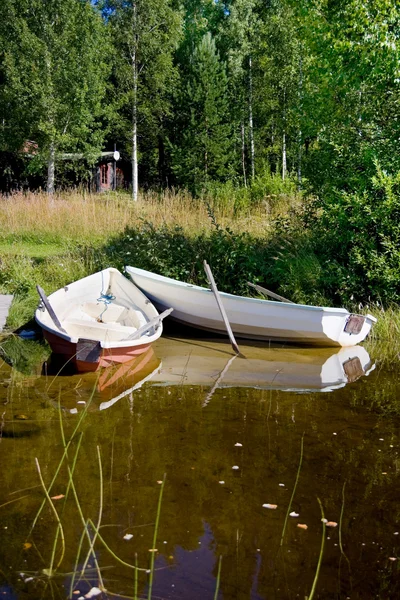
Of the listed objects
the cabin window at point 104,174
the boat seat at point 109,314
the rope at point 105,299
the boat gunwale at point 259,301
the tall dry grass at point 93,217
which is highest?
the cabin window at point 104,174

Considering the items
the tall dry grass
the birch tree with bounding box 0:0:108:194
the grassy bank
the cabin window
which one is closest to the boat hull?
the grassy bank

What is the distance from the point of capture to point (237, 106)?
3250cm

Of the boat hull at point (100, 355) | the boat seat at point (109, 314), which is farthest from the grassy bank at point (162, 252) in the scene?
the boat hull at point (100, 355)

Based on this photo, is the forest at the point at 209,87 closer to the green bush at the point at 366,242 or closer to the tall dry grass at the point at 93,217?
the green bush at the point at 366,242

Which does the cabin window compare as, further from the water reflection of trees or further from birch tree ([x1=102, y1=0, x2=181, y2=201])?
the water reflection of trees

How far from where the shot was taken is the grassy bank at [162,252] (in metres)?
10.0

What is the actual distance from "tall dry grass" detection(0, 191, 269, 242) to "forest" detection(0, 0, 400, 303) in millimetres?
2018

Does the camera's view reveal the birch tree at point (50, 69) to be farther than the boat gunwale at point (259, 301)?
Yes

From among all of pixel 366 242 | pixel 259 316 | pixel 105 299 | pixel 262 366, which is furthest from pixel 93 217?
pixel 262 366

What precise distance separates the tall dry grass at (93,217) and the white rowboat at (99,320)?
4.01 m

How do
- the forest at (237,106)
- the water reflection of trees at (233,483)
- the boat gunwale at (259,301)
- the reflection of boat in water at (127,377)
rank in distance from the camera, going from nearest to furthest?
the water reflection of trees at (233,483) < the reflection of boat in water at (127,377) < the boat gunwale at (259,301) < the forest at (237,106)

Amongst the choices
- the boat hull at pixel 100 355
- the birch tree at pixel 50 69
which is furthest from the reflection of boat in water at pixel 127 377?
the birch tree at pixel 50 69

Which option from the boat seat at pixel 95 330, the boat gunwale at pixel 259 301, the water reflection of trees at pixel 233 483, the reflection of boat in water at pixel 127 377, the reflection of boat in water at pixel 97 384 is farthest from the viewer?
the boat gunwale at pixel 259 301

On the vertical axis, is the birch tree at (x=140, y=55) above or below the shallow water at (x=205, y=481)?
above
